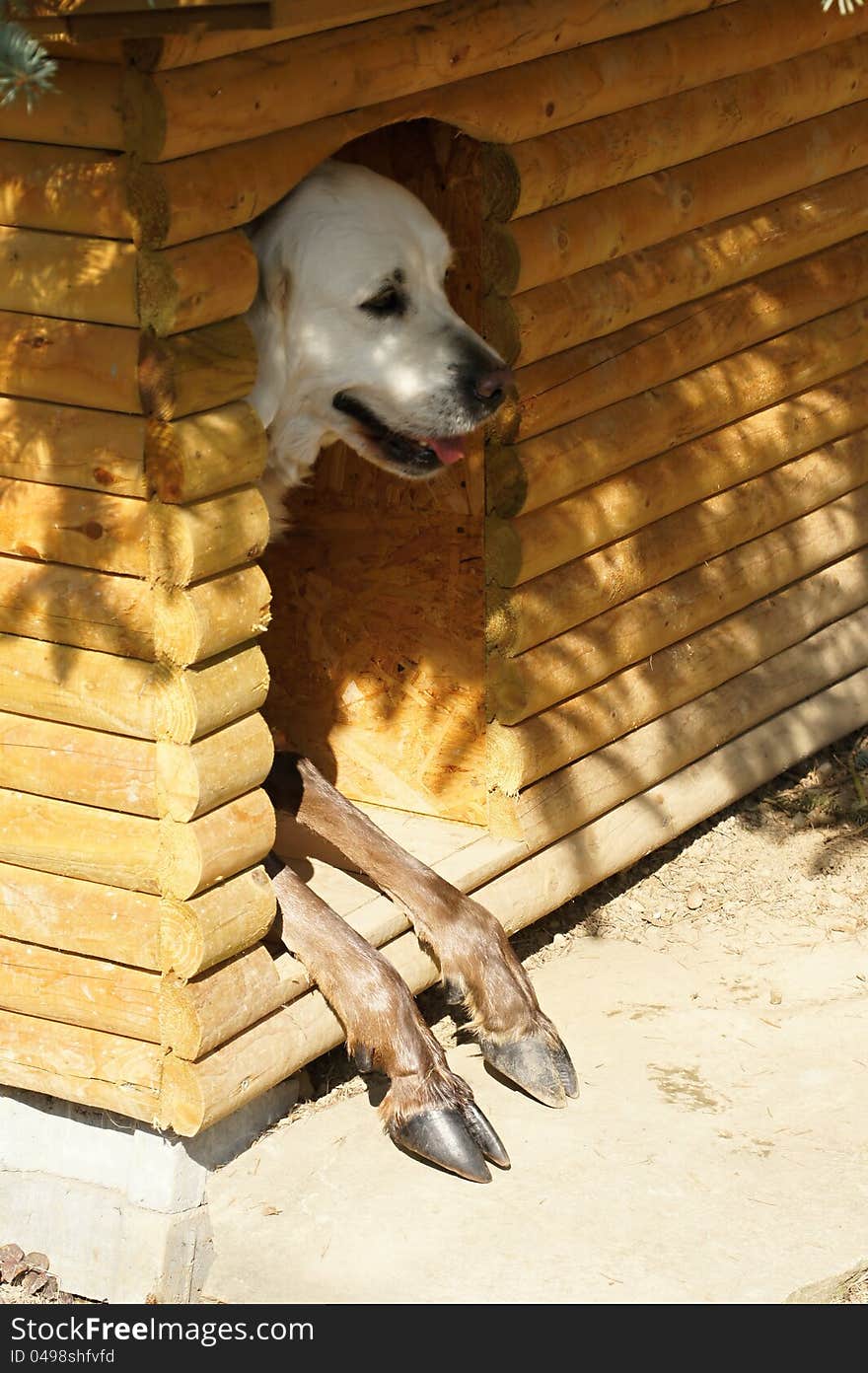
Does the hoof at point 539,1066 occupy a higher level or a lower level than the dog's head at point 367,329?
lower

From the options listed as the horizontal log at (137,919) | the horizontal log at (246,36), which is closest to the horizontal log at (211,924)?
the horizontal log at (137,919)

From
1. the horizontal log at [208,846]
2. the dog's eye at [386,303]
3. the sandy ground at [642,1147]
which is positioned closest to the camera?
the horizontal log at [208,846]

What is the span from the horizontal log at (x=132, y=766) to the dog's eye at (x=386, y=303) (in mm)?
979

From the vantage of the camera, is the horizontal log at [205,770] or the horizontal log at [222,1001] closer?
the horizontal log at [205,770]

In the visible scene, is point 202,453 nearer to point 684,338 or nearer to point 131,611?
point 131,611

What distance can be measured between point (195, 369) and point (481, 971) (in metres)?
1.64

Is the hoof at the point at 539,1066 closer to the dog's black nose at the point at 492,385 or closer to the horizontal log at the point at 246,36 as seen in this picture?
the dog's black nose at the point at 492,385

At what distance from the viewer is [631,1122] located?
4.44 m

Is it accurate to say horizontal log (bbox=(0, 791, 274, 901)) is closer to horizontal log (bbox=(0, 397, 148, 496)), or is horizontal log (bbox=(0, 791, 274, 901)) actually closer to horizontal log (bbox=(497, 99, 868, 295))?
horizontal log (bbox=(0, 397, 148, 496))

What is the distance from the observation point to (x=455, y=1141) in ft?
13.9

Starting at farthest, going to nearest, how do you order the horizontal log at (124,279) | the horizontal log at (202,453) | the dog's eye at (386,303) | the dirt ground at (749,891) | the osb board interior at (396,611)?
the dirt ground at (749,891)
the osb board interior at (396,611)
the dog's eye at (386,303)
the horizontal log at (202,453)
the horizontal log at (124,279)

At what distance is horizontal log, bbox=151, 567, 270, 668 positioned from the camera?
369 centimetres

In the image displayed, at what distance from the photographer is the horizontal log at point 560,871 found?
3963 mm
